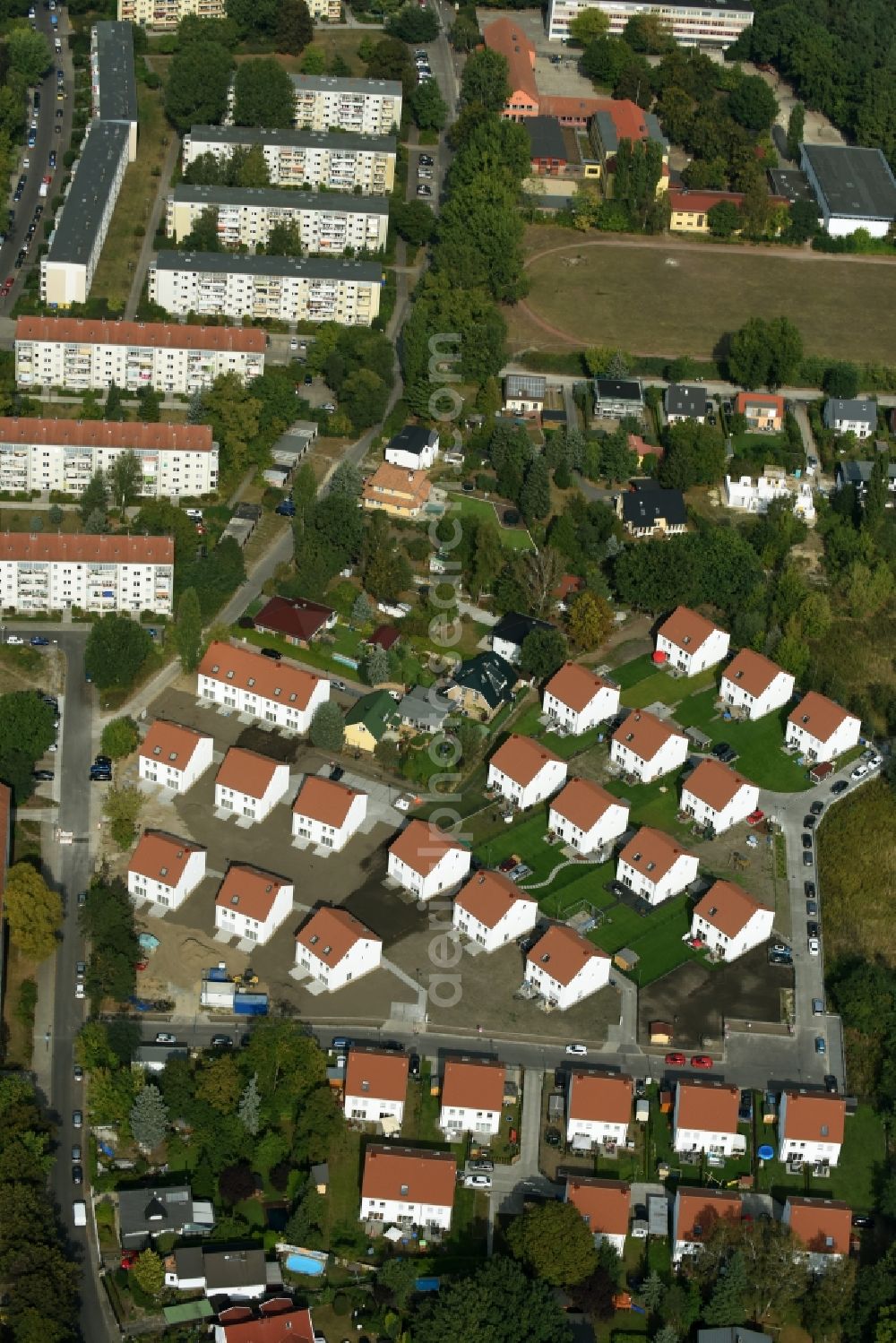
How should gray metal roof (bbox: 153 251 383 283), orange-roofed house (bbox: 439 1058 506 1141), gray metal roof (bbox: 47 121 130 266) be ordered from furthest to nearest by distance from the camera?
gray metal roof (bbox: 47 121 130 266)
gray metal roof (bbox: 153 251 383 283)
orange-roofed house (bbox: 439 1058 506 1141)

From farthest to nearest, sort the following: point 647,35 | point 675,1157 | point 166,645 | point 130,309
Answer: point 647,35 < point 130,309 < point 166,645 < point 675,1157

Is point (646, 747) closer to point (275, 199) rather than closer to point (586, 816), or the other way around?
point (586, 816)

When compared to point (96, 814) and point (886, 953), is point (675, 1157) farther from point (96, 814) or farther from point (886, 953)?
point (96, 814)

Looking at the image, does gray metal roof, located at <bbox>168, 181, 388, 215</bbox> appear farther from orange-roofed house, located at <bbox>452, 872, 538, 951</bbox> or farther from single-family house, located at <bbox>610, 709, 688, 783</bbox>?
orange-roofed house, located at <bbox>452, 872, 538, 951</bbox>

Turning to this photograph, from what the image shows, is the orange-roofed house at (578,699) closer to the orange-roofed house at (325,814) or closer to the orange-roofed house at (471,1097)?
the orange-roofed house at (325,814)

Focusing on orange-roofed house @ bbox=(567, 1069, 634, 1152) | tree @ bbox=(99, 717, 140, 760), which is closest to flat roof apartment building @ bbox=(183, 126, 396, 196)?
tree @ bbox=(99, 717, 140, 760)

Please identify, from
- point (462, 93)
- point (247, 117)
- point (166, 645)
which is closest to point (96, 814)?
point (166, 645)
